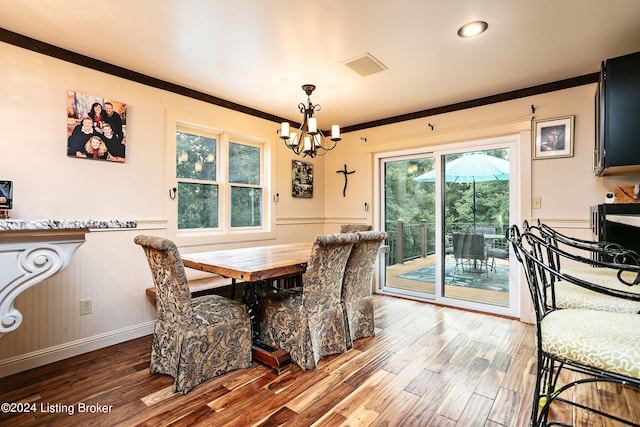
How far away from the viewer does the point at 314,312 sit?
226cm

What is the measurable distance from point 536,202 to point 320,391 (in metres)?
2.81

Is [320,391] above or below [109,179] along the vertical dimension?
below

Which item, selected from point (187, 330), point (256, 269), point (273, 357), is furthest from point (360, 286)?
point (187, 330)

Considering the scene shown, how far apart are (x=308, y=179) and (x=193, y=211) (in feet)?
6.03

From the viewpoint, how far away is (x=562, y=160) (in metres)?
3.04

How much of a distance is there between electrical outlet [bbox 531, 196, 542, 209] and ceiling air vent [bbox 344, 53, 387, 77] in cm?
203

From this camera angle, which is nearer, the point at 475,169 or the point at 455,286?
the point at 475,169

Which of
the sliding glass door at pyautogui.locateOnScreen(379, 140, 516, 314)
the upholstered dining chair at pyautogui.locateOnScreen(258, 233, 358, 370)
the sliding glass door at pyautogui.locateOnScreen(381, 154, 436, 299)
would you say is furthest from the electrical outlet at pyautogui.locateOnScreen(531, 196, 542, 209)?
the upholstered dining chair at pyautogui.locateOnScreen(258, 233, 358, 370)

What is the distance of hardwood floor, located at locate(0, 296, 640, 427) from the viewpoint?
66.7 inches

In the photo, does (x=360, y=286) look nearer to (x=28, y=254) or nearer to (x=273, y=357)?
(x=273, y=357)

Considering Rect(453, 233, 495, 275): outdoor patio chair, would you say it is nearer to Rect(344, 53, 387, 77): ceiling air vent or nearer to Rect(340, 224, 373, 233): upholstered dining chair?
Rect(340, 224, 373, 233): upholstered dining chair

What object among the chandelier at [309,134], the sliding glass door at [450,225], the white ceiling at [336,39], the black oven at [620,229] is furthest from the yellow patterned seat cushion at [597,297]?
the chandelier at [309,134]

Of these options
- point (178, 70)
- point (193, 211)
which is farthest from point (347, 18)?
point (193, 211)

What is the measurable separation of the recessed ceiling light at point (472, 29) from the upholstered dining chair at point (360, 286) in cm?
159
